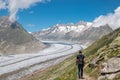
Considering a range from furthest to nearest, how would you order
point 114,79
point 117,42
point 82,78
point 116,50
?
point 117,42, point 116,50, point 82,78, point 114,79

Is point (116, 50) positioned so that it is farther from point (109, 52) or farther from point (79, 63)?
point (79, 63)

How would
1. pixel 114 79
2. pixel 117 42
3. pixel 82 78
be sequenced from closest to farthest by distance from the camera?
pixel 114 79 < pixel 82 78 < pixel 117 42

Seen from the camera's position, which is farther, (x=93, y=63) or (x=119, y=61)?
(x=93, y=63)

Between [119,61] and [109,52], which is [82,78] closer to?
[119,61]

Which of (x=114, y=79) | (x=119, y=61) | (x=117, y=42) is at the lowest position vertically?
(x=114, y=79)

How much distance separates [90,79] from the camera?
49.9m

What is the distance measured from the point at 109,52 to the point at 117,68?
1064cm

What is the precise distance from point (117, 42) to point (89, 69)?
10.1 meters

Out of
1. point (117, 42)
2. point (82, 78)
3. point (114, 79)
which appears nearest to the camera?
point (114, 79)

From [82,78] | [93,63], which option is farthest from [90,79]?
[93,63]

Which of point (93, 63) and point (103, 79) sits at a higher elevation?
point (93, 63)

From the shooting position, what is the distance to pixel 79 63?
4681 cm

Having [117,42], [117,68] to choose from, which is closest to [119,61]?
[117,68]

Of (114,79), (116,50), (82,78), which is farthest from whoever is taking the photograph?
(116,50)
